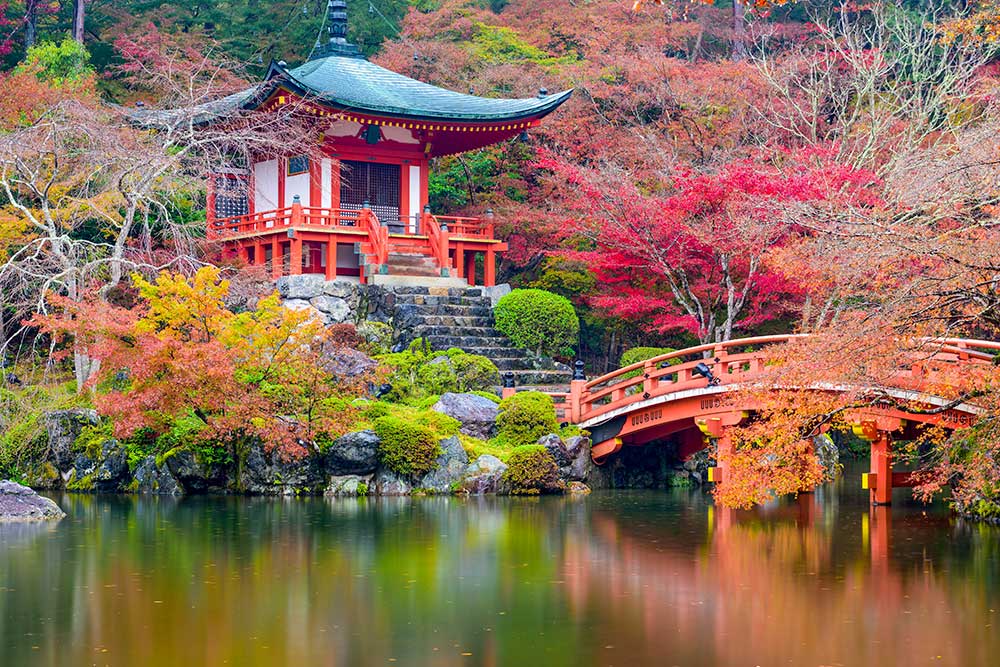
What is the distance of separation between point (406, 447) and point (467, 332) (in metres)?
4.70

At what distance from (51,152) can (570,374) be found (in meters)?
9.20

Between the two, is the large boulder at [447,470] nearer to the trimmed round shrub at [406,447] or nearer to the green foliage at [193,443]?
the trimmed round shrub at [406,447]

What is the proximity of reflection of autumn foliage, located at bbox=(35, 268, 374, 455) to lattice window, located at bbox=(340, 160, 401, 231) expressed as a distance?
7.14 metres

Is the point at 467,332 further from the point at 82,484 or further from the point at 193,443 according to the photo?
the point at 82,484

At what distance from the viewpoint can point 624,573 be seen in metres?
13.1

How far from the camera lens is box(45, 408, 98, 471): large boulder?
20312mm

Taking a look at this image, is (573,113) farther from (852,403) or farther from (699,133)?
(852,403)

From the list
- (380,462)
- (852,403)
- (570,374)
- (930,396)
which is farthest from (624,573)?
(570,374)

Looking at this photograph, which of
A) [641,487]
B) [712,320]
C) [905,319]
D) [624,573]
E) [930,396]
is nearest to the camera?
[624,573]

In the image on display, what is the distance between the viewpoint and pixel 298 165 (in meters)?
26.7

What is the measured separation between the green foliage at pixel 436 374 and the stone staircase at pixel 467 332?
1.76ft

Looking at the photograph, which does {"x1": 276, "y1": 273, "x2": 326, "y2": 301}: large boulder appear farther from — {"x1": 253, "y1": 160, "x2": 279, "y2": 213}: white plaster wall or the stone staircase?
{"x1": 253, "y1": 160, "x2": 279, "y2": 213}: white plaster wall

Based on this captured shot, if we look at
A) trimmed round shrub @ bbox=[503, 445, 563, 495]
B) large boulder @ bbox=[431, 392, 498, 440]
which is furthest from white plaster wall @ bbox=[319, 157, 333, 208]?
trimmed round shrub @ bbox=[503, 445, 563, 495]

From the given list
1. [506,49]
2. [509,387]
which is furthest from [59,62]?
[509,387]
